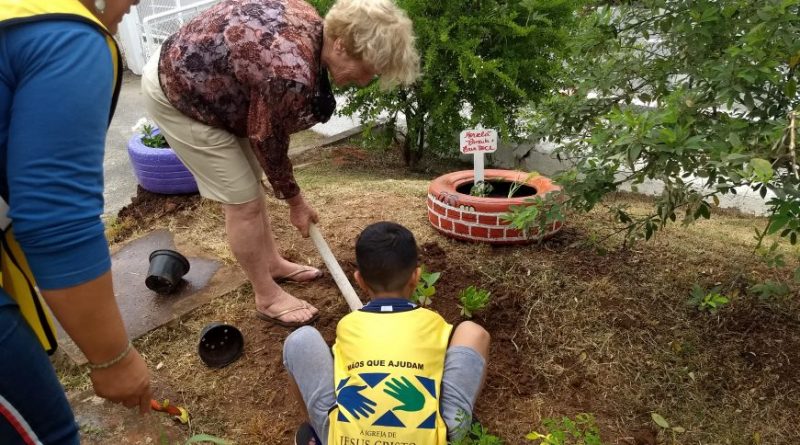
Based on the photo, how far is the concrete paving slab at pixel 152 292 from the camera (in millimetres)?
2857

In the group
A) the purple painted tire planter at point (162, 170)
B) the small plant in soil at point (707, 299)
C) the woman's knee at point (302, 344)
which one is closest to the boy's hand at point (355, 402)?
the woman's knee at point (302, 344)

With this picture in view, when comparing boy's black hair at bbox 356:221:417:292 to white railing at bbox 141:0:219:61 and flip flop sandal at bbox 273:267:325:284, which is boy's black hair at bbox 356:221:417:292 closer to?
flip flop sandal at bbox 273:267:325:284

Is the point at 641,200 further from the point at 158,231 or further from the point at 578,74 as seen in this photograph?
the point at 158,231

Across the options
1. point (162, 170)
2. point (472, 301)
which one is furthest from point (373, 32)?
point (162, 170)

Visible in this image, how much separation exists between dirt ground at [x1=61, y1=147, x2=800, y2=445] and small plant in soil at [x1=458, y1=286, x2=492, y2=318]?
0.17ft

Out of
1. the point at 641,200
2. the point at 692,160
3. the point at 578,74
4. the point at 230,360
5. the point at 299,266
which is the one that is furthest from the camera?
the point at 641,200

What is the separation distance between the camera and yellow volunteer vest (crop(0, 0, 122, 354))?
1007mm

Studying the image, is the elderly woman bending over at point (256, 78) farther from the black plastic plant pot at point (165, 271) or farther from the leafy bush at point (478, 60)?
the leafy bush at point (478, 60)

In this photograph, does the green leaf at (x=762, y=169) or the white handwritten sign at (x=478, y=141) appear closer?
the green leaf at (x=762, y=169)

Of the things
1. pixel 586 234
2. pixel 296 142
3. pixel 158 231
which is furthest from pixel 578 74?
pixel 296 142

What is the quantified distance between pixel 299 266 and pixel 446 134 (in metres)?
2.77

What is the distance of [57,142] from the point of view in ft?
3.40

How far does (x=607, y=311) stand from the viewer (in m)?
2.68

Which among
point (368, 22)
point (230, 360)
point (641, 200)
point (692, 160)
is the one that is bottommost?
point (641, 200)
